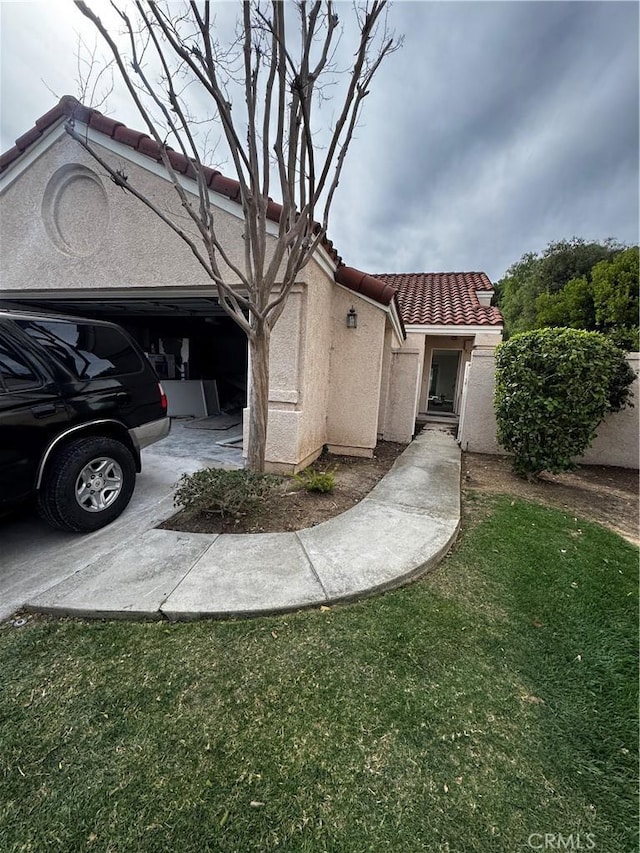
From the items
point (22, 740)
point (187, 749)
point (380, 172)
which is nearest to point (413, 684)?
point (187, 749)

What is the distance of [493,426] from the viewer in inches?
299

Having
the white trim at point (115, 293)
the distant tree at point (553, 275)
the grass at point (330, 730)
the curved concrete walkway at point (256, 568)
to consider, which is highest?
the distant tree at point (553, 275)

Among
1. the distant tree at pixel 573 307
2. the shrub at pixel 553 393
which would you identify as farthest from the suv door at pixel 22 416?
the distant tree at pixel 573 307

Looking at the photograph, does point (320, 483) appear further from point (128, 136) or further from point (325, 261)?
point (128, 136)

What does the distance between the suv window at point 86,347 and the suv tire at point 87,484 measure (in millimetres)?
778

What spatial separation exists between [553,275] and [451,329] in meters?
14.7

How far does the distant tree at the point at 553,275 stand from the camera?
1906 centimetres

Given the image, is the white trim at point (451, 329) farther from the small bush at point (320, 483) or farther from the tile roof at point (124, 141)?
the small bush at point (320, 483)

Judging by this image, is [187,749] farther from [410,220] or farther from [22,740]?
[410,220]

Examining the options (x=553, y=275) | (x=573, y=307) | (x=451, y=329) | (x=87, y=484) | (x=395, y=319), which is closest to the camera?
(x=87, y=484)

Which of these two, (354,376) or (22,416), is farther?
(354,376)

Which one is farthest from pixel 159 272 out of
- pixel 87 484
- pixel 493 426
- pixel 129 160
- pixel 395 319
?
pixel 493 426

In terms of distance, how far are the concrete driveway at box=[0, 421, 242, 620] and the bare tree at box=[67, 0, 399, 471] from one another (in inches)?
88.6

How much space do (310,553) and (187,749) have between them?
1.74 m
